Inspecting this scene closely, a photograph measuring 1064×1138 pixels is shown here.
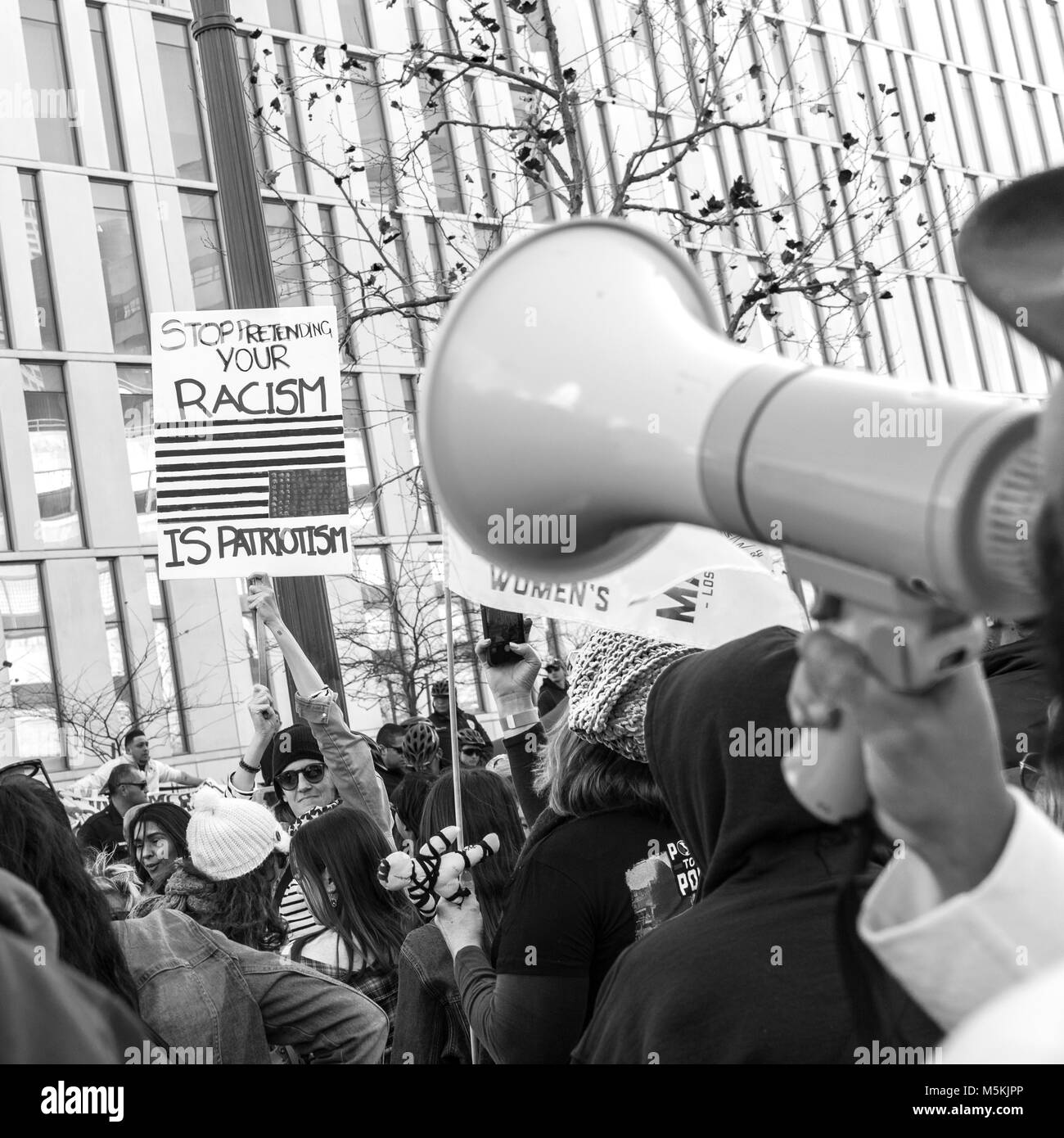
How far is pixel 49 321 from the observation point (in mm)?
22719

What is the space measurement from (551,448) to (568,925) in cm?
131

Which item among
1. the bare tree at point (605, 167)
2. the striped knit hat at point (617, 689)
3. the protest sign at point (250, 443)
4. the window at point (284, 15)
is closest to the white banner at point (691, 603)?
the striped knit hat at point (617, 689)

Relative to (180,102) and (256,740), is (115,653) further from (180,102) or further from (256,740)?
(256,740)

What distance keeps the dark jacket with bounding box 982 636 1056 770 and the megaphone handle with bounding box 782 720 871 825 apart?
1.49 metres

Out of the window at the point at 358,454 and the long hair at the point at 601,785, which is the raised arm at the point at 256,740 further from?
the window at the point at 358,454

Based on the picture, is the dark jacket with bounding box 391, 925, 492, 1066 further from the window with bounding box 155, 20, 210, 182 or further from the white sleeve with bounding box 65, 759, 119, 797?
the window with bounding box 155, 20, 210, 182

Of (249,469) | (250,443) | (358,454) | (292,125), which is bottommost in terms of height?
(249,469)

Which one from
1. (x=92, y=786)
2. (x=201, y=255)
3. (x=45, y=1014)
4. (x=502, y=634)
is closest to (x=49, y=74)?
(x=201, y=255)

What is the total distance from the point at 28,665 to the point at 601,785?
20774 millimetres

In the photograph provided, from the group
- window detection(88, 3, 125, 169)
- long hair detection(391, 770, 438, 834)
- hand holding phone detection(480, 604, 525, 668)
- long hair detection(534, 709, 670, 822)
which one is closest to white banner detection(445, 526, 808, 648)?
long hair detection(534, 709, 670, 822)

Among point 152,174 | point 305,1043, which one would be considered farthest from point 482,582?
point 152,174

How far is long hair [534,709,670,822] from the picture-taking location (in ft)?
7.74

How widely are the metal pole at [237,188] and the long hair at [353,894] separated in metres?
3.44

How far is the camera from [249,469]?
611 centimetres
